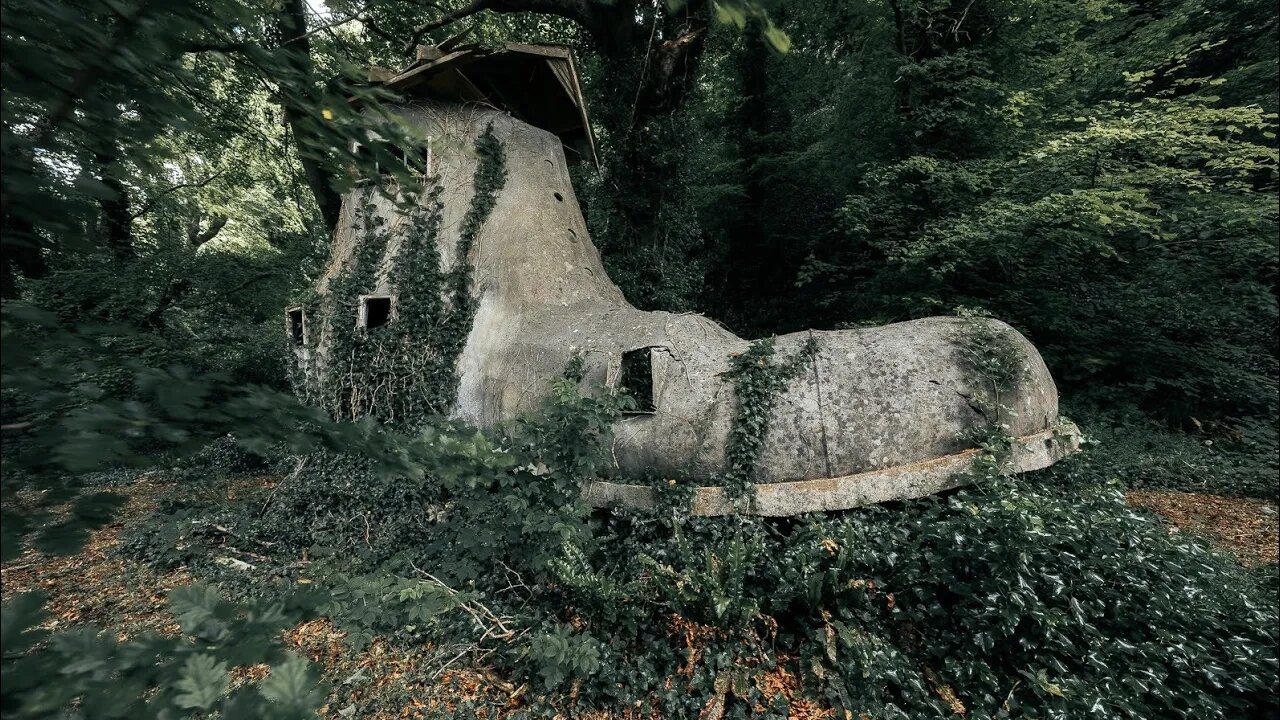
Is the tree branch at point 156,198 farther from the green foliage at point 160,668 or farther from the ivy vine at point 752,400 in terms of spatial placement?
the ivy vine at point 752,400

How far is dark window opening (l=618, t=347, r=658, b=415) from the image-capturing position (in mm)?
5418

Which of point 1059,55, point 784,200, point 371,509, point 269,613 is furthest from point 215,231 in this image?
point 1059,55

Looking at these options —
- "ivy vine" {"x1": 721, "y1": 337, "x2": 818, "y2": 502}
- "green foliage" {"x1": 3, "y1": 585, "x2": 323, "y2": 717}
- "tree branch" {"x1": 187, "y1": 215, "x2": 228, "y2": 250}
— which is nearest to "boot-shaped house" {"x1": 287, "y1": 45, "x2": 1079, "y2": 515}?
"ivy vine" {"x1": 721, "y1": 337, "x2": 818, "y2": 502}

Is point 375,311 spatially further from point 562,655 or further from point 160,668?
point 160,668

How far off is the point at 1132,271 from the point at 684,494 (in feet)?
36.5

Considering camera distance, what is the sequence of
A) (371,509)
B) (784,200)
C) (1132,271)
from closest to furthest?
1. (371,509)
2. (1132,271)
3. (784,200)

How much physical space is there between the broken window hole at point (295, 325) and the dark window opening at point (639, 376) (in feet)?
18.0

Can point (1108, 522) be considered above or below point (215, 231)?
below

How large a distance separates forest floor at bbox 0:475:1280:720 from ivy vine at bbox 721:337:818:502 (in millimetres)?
1572

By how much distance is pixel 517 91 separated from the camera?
7.76 meters

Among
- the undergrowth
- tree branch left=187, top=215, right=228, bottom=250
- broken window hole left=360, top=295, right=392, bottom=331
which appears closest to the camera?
the undergrowth

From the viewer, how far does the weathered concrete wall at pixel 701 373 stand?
14.8 feet

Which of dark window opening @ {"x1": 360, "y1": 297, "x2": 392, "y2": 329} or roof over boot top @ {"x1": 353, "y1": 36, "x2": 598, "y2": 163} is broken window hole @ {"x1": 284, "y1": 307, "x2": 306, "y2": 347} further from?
roof over boot top @ {"x1": 353, "y1": 36, "x2": 598, "y2": 163}

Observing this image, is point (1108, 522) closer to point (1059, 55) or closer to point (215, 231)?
point (1059, 55)
